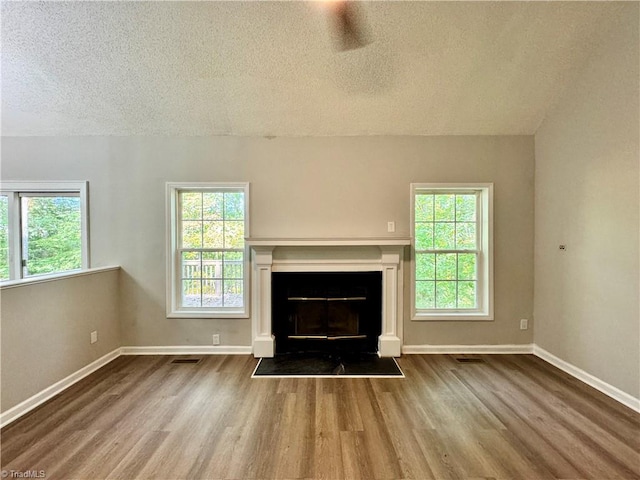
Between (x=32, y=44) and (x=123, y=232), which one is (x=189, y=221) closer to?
(x=123, y=232)

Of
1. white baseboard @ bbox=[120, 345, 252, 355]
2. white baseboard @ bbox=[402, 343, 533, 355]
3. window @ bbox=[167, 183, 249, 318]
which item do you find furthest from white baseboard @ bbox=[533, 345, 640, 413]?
window @ bbox=[167, 183, 249, 318]

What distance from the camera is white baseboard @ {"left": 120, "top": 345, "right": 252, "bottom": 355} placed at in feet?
11.0

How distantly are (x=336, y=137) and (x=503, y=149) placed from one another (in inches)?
75.8

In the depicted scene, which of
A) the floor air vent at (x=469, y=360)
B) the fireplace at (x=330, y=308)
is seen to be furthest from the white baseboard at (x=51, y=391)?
the floor air vent at (x=469, y=360)

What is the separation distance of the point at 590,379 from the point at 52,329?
477 centimetres

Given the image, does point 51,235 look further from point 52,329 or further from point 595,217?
point 595,217

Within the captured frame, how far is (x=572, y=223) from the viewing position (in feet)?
9.45

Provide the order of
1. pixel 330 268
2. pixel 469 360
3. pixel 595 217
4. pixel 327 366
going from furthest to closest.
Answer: pixel 330 268
pixel 469 360
pixel 327 366
pixel 595 217

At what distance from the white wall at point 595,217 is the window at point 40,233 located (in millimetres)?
5253

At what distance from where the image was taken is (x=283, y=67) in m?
2.67

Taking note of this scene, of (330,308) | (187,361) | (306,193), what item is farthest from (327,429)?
(306,193)

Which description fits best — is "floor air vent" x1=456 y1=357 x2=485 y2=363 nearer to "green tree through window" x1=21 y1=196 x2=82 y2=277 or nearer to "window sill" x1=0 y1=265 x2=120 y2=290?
"window sill" x1=0 y1=265 x2=120 y2=290

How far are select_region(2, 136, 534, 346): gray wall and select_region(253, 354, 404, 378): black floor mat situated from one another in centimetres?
49

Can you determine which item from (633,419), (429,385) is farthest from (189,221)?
(633,419)
